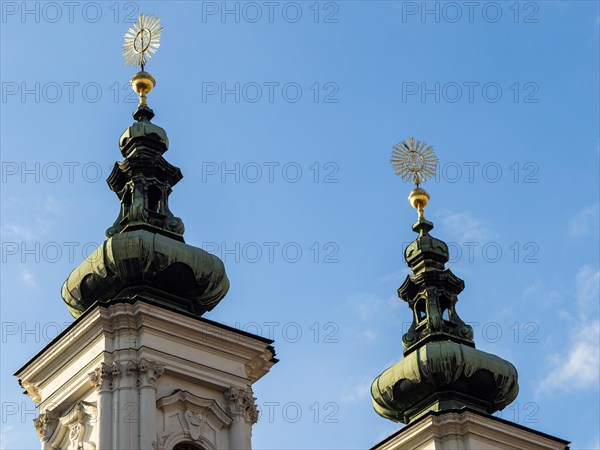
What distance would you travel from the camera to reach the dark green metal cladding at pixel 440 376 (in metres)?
31.4

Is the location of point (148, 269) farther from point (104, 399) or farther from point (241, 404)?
point (241, 404)

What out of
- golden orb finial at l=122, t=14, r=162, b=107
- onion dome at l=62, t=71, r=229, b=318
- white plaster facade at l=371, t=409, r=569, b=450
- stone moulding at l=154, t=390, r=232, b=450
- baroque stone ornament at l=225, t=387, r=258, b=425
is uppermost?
golden orb finial at l=122, t=14, r=162, b=107

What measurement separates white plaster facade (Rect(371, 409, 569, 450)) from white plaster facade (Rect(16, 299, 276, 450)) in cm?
374

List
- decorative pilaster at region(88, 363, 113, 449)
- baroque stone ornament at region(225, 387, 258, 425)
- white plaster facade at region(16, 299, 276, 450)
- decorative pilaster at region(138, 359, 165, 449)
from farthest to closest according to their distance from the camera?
baroque stone ornament at region(225, 387, 258, 425), white plaster facade at region(16, 299, 276, 450), decorative pilaster at region(88, 363, 113, 449), decorative pilaster at region(138, 359, 165, 449)

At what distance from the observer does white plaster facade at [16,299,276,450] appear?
26.5 m

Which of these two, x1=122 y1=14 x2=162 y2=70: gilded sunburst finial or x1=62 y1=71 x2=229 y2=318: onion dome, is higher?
x1=122 y1=14 x2=162 y2=70: gilded sunburst finial

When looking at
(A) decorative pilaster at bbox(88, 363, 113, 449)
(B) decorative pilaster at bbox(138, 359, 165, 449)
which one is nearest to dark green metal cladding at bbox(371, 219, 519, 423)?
(B) decorative pilaster at bbox(138, 359, 165, 449)

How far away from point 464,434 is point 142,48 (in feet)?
27.1

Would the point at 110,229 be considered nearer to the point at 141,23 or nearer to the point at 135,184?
the point at 135,184

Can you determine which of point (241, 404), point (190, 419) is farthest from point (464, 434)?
point (190, 419)

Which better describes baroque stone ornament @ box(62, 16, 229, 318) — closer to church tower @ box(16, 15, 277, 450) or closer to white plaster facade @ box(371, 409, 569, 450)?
church tower @ box(16, 15, 277, 450)

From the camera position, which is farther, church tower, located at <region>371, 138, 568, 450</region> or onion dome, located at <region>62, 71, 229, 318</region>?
church tower, located at <region>371, 138, 568, 450</region>

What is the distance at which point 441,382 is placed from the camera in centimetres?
3136

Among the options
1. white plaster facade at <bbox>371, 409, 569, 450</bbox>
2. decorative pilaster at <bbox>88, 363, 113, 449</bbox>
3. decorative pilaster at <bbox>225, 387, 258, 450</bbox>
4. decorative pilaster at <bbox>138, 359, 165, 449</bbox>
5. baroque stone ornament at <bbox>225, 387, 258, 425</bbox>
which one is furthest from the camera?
white plaster facade at <bbox>371, 409, 569, 450</bbox>
